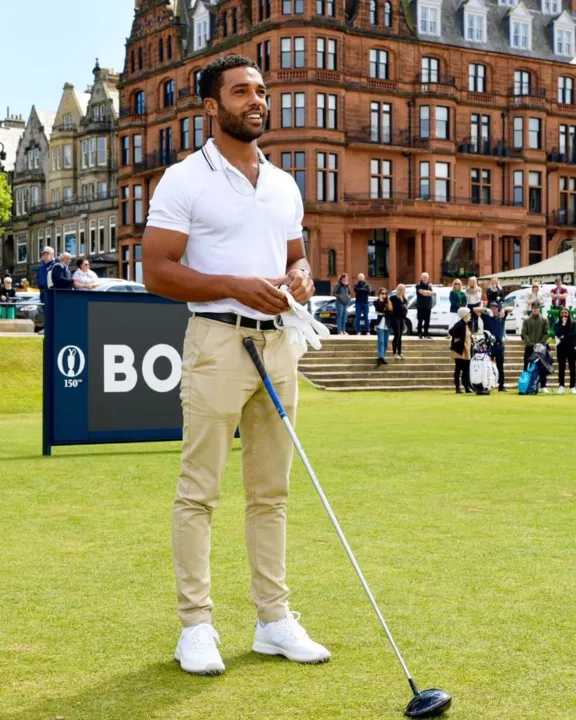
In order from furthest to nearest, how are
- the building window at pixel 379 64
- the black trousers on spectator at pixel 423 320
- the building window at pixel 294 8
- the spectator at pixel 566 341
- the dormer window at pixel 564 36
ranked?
1. the dormer window at pixel 564 36
2. the building window at pixel 379 64
3. the building window at pixel 294 8
4. the black trousers on spectator at pixel 423 320
5. the spectator at pixel 566 341

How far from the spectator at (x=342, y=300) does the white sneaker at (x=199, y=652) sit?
2923 centimetres

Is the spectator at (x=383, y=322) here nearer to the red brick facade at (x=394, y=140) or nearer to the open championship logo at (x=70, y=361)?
the open championship logo at (x=70, y=361)

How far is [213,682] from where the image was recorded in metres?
4.40

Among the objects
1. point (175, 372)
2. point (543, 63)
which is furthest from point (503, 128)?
point (175, 372)

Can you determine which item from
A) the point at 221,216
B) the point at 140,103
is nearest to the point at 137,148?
the point at 140,103

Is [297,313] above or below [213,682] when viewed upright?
above

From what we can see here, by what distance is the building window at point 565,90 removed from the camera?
234 feet

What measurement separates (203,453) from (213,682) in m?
0.88

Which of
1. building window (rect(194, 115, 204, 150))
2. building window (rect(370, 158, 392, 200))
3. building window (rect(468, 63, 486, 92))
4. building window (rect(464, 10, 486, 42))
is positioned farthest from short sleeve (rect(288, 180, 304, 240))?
building window (rect(464, 10, 486, 42))

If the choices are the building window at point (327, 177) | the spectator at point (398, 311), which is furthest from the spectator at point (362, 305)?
the building window at point (327, 177)

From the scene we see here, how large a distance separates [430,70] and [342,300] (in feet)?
117

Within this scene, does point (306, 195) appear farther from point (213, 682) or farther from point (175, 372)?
point (213, 682)

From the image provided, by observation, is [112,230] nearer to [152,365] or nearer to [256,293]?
[152,365]

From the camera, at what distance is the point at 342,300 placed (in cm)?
3434
